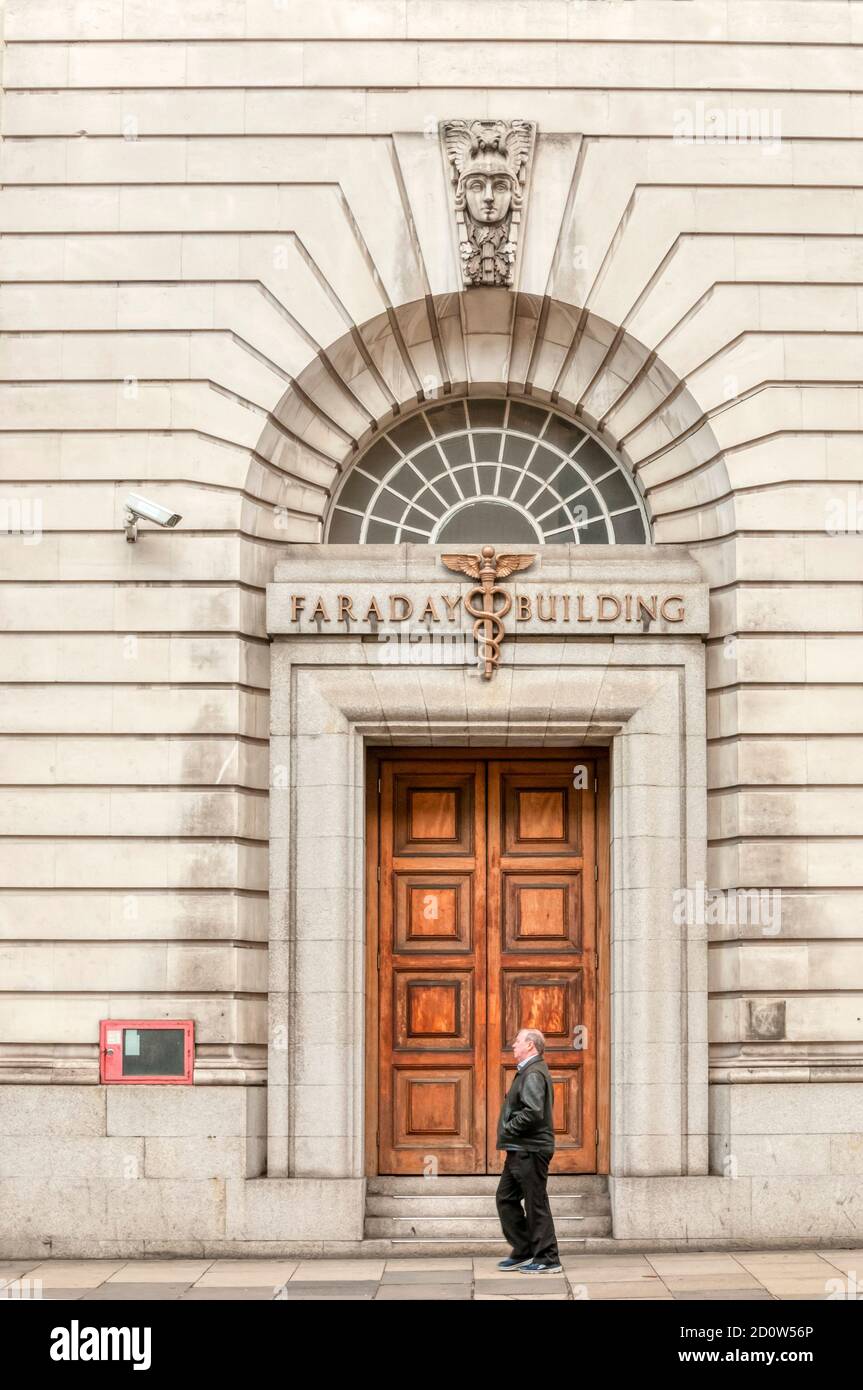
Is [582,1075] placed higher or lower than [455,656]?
lower

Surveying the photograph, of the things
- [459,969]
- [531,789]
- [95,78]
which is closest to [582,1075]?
[459,969]

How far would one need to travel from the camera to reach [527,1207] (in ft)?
46.6

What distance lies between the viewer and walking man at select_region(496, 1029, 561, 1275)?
14102 millimetres

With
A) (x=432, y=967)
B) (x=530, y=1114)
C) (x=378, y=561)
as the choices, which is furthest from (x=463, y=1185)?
(x=378, y=561)

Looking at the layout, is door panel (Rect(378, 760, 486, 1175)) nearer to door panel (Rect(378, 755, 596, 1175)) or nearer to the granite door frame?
door panel (Rect(378, 755, 596, 1175))

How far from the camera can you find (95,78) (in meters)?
16.4

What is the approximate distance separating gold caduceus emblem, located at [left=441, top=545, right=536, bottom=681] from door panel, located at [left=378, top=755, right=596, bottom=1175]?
4.43 feet

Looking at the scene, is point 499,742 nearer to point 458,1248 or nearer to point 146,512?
point 146,512

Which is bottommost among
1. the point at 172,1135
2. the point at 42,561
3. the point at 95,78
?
the point at 172,1135

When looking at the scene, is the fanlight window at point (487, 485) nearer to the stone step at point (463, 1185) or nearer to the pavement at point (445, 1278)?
the stone step at point (463, 1185)

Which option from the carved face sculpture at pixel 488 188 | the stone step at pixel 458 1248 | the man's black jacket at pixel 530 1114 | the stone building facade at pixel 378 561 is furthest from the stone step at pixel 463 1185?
the carved face sculpture at pixel 488 188

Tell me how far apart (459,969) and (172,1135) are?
3.19 m

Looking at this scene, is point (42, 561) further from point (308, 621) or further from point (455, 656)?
point (455, 656)

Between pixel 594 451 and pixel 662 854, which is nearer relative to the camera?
pixel 662 854
